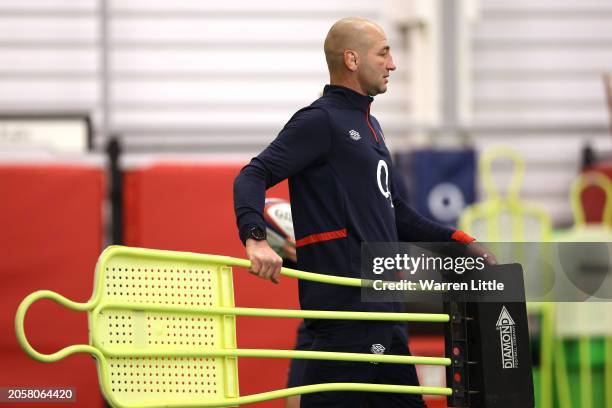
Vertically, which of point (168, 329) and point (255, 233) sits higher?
point (255, 233)

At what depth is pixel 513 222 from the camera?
A: 9242 mm

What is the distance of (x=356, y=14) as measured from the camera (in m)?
11.0

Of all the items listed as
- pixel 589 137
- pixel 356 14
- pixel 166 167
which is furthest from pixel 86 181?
pixel 589 137

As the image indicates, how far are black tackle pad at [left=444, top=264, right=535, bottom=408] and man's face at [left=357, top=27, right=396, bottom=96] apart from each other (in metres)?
0.78

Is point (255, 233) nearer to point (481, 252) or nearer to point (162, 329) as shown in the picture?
point (162, 329)

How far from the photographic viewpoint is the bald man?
4.12m

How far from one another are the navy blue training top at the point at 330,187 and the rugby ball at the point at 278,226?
1010 millimetres

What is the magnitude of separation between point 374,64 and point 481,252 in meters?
0.80

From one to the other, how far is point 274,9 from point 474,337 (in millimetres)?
7136

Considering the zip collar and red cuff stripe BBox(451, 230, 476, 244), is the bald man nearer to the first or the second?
the zip collar

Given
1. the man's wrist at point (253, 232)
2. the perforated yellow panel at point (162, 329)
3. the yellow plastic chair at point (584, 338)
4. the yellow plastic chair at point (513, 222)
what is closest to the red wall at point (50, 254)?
the yellow plastic chair at point (513, 222)

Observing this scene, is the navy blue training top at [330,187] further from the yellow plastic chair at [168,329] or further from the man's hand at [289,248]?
the man's hand at [289,248]

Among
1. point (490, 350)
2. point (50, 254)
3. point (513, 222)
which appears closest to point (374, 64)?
point (490, 350)

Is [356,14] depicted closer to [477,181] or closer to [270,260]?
[477,181]
